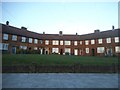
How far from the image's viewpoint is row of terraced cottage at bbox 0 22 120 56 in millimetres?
40250

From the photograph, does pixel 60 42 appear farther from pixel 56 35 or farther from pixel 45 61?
pixel 45 61

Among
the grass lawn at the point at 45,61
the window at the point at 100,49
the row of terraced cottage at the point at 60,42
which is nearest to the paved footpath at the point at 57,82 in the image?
the grass lawn at the point at 45,61

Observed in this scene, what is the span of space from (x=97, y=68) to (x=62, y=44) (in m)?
41.1

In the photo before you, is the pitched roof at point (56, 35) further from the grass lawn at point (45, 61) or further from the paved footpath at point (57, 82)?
the paved footpath at point (57, 82)

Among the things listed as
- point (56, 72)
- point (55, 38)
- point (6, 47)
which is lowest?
point (56, 72)

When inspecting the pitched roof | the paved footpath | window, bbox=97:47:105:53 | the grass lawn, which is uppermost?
the pitched roof

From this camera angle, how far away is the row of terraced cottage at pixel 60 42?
40.2 m

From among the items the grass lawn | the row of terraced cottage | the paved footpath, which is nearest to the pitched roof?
the row of terraced cottage

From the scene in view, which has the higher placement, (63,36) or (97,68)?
(63,36)

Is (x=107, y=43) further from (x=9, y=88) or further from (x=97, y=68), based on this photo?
(x=9, y=88)

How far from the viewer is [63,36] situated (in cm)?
5603

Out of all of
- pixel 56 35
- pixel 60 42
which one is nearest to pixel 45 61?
pixel 60 42

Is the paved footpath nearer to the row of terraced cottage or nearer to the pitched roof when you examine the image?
the row of terraced cottage

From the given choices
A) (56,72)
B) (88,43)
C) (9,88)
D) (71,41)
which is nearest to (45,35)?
(71,41)
